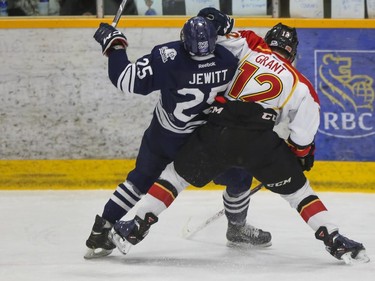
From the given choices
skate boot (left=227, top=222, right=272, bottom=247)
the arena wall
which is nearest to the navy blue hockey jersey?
skate boot (left=227, top=222, right=272, bottom=247)

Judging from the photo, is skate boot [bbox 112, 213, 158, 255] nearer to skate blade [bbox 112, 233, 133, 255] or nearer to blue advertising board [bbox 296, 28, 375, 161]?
skate blade [bbox 112, 233, 133, 255]

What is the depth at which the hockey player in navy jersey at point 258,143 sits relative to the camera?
4047 mm

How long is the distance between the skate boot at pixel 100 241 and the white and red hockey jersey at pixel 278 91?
773 millimetres

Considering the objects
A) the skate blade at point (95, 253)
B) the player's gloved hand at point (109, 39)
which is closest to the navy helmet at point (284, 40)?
the player's gloved hand at point (109, 39)

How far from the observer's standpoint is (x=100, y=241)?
430 centimetres

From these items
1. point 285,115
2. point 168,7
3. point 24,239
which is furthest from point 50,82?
point 285,115

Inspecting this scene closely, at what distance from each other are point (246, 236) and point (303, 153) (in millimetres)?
669

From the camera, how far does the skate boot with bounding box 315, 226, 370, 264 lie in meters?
4.07

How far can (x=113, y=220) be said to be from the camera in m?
4.35

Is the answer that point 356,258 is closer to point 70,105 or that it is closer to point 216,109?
point 216,109

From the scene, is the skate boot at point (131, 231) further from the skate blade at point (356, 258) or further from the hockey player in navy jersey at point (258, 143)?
the skate blade at point (356, 258)

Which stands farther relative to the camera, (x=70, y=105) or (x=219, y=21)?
(x=70, y=105)

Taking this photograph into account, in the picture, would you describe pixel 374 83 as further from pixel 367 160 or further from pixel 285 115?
pixel 285 115

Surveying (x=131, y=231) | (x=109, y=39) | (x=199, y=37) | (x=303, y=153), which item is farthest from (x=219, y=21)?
(x=131, y=231)
